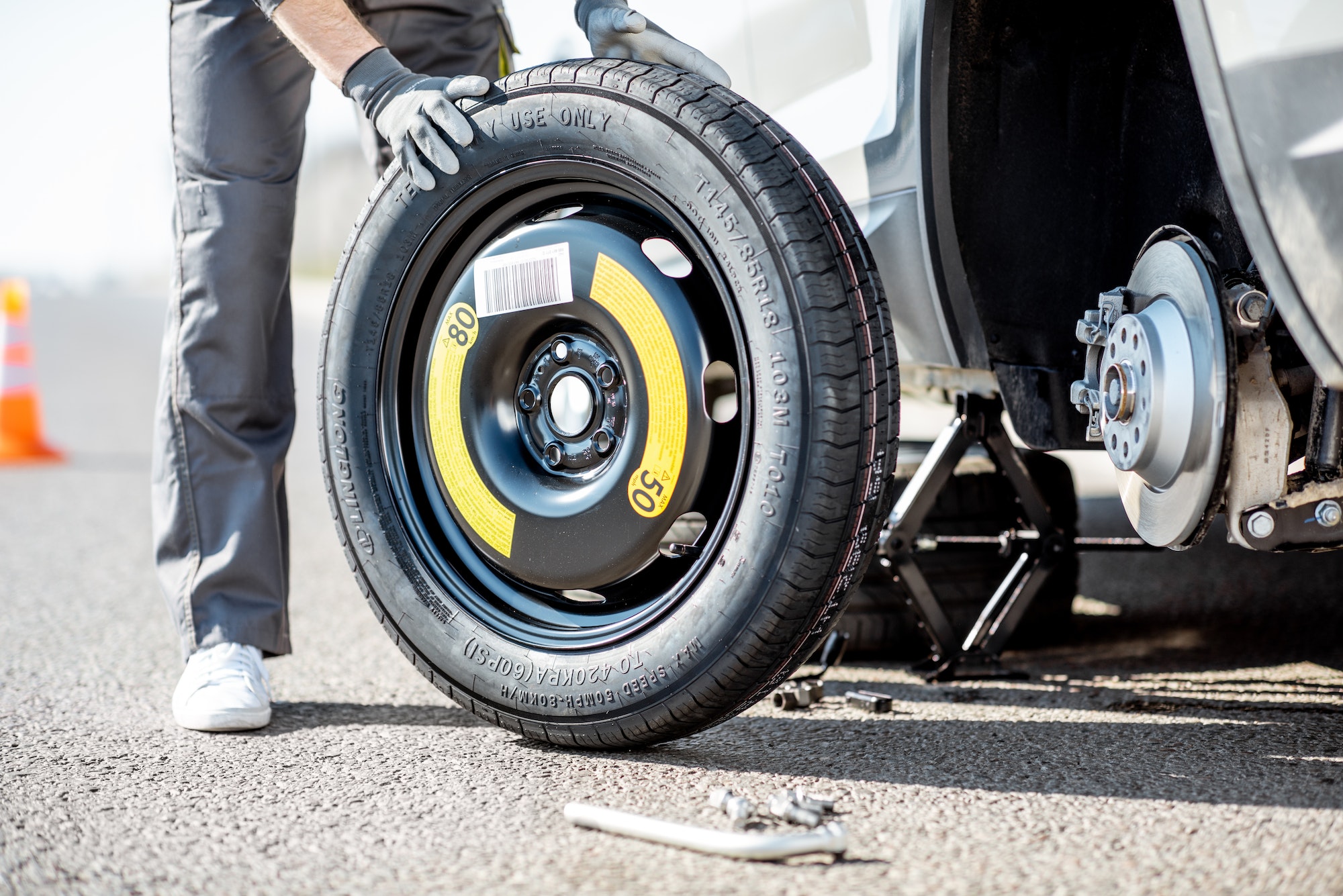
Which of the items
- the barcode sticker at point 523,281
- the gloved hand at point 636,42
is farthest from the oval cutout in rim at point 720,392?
the gloved hand at point 636,42

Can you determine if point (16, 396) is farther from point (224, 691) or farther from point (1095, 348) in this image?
point (1095, 348)

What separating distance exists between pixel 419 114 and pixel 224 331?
63cm

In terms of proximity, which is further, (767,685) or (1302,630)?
(1302,630)

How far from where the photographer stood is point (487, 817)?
1.46 metres

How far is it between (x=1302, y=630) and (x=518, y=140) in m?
2.01

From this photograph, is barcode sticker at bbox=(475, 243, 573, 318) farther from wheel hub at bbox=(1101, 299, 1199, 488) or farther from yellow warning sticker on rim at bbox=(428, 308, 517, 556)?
wheel hub at bbox=(1101, 299, 1199, 488)

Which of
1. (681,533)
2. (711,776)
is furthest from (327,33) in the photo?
(711,776)

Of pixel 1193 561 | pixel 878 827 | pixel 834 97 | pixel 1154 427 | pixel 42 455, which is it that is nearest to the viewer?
pixel 878 827

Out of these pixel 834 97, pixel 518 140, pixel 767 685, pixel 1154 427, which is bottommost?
pixel 767 685

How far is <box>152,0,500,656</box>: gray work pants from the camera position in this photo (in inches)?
81.8

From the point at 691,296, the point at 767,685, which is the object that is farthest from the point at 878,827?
the point at 691,296

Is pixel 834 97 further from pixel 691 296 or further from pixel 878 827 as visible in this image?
pixel 878 827

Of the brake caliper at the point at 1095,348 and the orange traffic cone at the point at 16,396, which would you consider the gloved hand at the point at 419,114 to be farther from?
the orange traffic cone at the point at 16,396

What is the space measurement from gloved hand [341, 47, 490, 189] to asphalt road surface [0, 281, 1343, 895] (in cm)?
93
